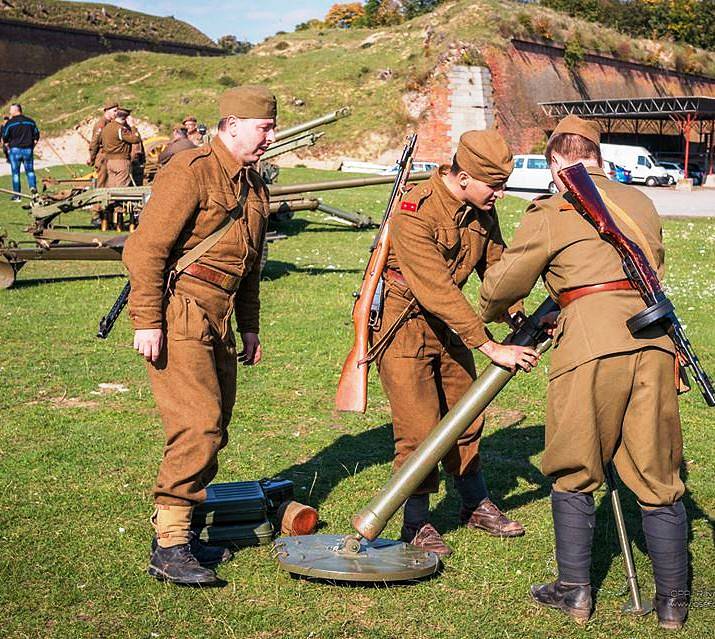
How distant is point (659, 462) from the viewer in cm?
437

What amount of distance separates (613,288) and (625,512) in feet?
6.81

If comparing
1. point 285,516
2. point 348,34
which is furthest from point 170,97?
point 285,516

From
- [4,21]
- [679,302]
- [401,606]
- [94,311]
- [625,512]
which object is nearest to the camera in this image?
[401,606]

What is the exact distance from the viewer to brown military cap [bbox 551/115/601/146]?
4.55 m

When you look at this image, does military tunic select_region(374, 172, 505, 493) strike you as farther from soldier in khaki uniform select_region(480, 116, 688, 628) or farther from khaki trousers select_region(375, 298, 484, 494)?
soldier in khaki uniform select_region(480, 116, 688, 628)

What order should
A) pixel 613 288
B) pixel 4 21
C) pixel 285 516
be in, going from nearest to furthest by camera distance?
pixel 613 288 → pixel 285 516 → pixel 4 21

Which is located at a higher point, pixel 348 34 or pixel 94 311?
pixel 348 34

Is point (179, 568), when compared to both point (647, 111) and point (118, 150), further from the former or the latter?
point (647, 111)

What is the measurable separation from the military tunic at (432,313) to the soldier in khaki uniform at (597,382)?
60 centimetres

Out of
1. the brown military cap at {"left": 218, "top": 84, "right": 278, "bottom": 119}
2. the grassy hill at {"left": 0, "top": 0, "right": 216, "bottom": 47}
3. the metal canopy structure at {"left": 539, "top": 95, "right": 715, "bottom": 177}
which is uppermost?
the grassy hill at {"left": 0, "top": 0, "right": 216, "bottom": 47}

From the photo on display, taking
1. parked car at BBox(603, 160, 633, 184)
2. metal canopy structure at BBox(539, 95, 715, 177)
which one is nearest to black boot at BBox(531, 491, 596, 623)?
parked car at BBox(603, 160, 633, 184)

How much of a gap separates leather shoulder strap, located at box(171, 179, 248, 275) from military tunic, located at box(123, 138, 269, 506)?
0.9 inches

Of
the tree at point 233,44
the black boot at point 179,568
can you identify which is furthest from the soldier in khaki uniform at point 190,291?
the tree at point 233,44

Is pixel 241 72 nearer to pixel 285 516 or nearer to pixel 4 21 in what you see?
pixel 4 21
